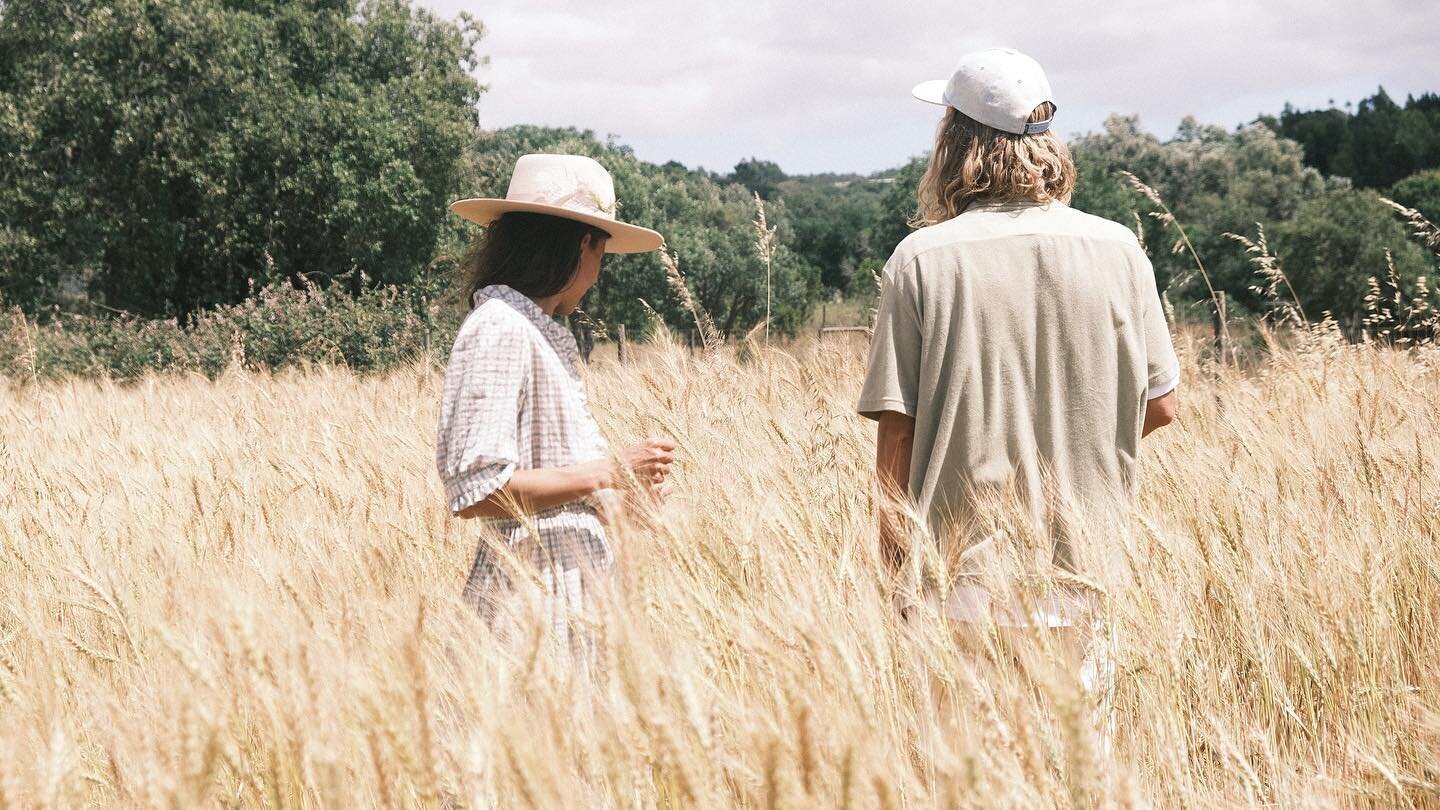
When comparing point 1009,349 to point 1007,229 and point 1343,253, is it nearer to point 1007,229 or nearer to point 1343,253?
point 1007,229

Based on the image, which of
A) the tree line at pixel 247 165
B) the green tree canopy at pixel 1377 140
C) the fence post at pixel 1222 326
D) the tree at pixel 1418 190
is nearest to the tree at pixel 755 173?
the green tree canopy at pixel 1377 140

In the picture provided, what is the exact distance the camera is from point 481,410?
5.94 feet

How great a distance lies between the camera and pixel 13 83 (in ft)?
60.1

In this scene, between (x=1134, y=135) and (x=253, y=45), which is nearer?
(x=253, y=45)

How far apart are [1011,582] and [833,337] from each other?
4.66 metres

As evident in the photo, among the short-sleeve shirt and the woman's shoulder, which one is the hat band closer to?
the woman's shoulder

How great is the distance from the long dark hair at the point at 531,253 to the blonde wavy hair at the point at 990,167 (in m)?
0.73

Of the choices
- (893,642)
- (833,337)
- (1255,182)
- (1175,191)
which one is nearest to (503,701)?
(893,642)

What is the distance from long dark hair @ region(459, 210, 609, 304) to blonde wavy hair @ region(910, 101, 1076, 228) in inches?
28.6

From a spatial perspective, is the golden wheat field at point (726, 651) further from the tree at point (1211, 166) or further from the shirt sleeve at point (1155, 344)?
the tree at point (1211, 166)

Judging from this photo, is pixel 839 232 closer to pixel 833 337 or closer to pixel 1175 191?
pixel 1175 191

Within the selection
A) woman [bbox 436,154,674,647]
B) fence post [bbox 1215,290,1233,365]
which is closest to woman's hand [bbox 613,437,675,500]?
woman [bbox 436,154,674,647]

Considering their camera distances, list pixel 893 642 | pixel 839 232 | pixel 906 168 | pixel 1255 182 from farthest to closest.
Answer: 1. pixel 839 232
2. pixel 1255 182
3. pixel 906 168
4. pixel 893 642

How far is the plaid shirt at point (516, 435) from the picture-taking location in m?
1.80
